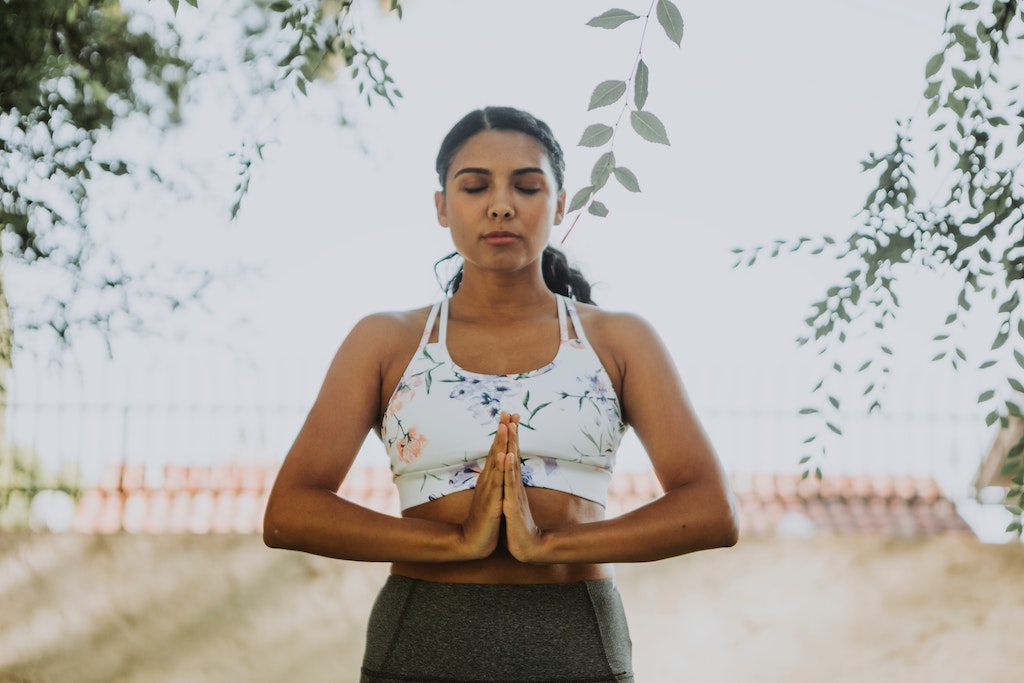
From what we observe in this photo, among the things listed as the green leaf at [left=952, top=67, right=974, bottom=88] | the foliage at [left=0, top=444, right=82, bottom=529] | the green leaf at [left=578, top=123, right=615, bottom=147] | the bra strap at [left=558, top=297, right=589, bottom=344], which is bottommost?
the foliage at [left=0, top=444, right=82, bottom=529]

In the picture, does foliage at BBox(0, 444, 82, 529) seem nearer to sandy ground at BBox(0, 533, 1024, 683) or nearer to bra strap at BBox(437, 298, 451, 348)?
sandy ground at BBox(0, 533, 1024, 683)

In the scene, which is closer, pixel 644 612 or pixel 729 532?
pixel 729 532

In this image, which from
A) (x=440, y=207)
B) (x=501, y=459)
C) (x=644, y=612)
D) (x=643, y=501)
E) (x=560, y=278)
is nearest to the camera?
(x=501, y=459)

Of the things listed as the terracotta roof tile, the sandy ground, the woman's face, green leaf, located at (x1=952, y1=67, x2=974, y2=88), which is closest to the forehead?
the woman's face

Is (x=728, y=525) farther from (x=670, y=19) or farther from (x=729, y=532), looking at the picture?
(x=670, y=19)

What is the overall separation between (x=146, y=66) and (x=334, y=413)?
346 centimetres

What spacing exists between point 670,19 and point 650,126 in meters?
0.16

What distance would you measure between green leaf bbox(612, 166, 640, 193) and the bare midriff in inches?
19.3

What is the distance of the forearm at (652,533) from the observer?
4.85 feet

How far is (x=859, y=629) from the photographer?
4.61 meters

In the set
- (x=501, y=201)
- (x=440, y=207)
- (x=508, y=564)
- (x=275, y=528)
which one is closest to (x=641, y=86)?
(x=501, y=201)

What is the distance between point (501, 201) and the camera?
169cm

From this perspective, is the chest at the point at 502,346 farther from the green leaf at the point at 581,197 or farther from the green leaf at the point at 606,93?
the green leaf at the point at 606,93

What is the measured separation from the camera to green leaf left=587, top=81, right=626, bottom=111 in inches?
62.1
